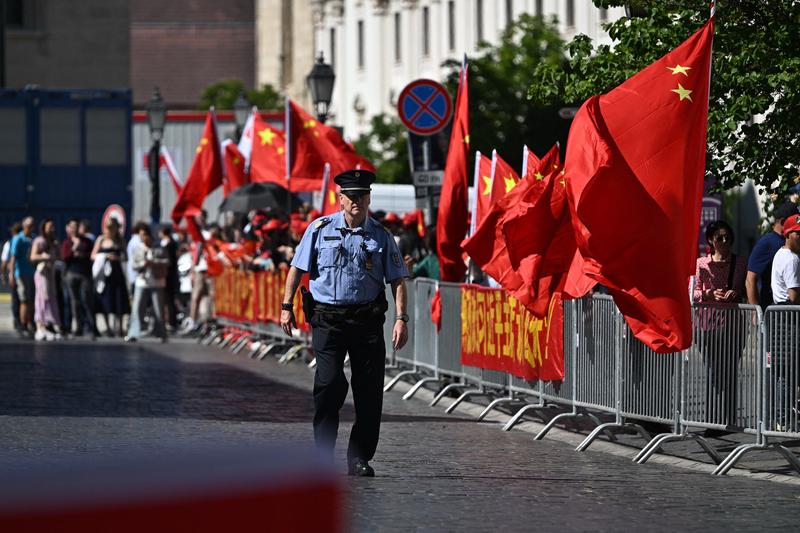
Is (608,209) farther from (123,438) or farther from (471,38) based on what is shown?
(471,38)

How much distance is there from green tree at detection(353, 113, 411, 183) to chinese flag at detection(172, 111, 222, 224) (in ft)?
82.0

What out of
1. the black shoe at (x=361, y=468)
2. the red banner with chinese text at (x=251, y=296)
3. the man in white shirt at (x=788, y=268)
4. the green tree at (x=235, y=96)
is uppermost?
the green tree at (x=235, y=96)

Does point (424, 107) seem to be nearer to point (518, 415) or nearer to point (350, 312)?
point (518, 415)

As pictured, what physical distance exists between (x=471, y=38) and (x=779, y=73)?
5577 cm

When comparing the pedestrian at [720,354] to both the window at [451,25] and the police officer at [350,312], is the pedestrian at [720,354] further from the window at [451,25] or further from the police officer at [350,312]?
the window at [451,25]

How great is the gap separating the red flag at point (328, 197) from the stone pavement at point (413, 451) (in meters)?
2.68

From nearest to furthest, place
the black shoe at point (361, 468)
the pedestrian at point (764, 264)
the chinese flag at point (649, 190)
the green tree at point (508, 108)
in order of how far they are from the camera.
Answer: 1. the black shoe at point (361, 468)
2. the chinese flag at point (649, 190)
3. the pedestrian at point (764, 264)
4. the green tree at point (508, 108)

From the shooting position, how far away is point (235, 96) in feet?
279

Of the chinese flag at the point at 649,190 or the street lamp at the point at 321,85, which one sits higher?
the street lamp at the point at 321,85

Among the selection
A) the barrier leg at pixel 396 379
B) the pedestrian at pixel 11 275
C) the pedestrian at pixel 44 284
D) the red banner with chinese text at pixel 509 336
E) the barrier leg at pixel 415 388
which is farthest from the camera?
the pedestrian at pixel 11 275

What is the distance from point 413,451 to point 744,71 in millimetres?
3831

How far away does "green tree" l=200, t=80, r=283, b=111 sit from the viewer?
8144 cm

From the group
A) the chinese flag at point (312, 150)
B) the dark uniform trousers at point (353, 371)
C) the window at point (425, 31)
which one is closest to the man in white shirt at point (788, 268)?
the dark uniform trousers at point (353, 371)

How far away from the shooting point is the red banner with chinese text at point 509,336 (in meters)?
13.3
